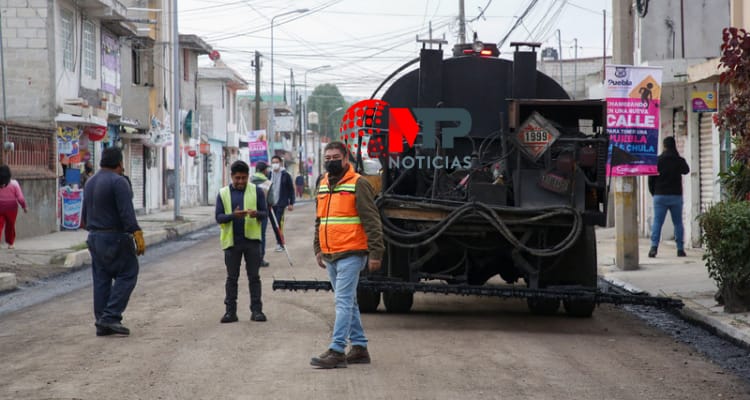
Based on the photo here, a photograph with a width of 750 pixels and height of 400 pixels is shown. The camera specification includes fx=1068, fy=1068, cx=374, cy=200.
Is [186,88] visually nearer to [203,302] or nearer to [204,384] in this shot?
[203,302]

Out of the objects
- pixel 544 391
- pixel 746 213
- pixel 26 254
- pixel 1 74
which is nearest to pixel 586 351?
pixel 544 391

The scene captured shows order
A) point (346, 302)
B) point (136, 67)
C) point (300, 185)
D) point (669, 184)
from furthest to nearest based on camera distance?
point (300, 185)
point (136, 67)
point (669, 184)
point (346, 302)

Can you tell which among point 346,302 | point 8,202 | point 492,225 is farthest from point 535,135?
point 8,202

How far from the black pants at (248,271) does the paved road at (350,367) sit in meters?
0.24

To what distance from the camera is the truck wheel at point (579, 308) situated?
1123 centimetres

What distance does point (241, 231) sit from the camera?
1111 cm

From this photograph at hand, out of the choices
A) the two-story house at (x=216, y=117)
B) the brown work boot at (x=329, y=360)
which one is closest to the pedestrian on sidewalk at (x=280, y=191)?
the brown work boot at (x=329, y=360)

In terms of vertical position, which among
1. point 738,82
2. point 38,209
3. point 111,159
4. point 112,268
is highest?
point 738,82

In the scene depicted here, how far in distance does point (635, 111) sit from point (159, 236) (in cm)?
1455

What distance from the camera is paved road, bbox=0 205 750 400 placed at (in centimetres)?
737

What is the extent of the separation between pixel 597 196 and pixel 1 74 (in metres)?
21.2

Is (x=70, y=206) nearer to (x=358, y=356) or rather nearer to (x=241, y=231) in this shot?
(x=241, y=231)

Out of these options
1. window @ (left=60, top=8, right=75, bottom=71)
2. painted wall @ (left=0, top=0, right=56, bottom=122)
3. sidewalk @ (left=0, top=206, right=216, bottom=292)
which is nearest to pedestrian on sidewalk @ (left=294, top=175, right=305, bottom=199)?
window @ (left=60, top=8, right=75, bottom=71)

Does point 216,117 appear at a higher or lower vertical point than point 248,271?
higher
